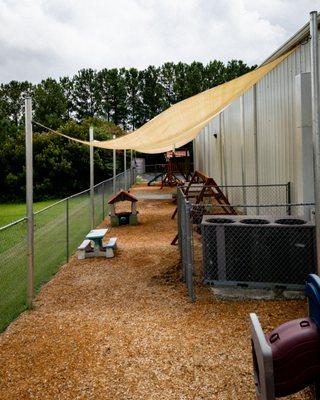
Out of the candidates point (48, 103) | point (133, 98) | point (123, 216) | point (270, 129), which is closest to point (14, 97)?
point (48, 103)

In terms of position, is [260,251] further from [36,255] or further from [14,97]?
[14,97]

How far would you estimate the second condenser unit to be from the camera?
5859 mm

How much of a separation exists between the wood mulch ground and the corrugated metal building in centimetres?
312

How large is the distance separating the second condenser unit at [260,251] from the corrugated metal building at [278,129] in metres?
1.55

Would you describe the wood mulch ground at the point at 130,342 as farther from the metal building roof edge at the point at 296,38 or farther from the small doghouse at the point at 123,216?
the small doghouse at the point at 123,216

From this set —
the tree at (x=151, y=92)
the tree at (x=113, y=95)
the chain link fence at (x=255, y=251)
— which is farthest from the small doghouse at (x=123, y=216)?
the tree at (x=113, y=95)

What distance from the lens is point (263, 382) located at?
2.62 meters

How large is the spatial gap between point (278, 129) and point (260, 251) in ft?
13.3

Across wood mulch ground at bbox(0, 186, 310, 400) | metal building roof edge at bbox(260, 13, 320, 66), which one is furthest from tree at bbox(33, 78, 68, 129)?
wood mulch ground at bbox(0, 186, 310, 400)

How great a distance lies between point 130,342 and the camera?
468 cm

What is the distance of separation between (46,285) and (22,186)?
2301 centimetres

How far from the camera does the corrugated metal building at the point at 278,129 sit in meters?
6.98

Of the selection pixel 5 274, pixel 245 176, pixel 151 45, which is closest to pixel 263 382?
pixel 5 274

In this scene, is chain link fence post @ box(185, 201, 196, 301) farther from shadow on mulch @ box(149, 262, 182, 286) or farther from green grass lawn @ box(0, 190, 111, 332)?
green grass lawn @ box(0, 190, 111, 332)
